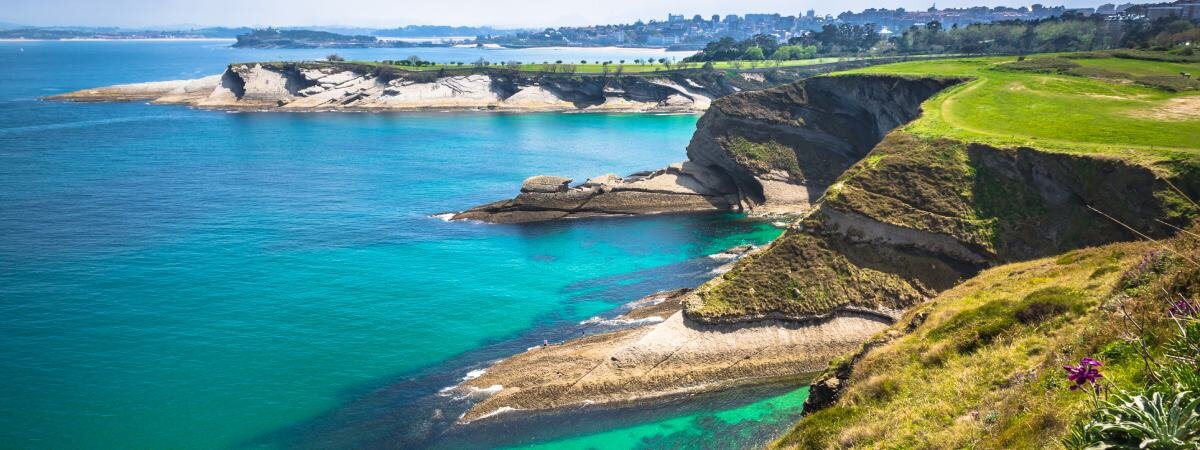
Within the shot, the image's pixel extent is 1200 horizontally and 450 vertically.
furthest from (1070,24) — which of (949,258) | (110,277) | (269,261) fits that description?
(110,277)

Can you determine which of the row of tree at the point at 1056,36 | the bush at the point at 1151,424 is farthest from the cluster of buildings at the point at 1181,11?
the bush at the point at 1151,424

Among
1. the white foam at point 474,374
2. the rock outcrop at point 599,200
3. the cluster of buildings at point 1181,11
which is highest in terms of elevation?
the cluster of buildings at point 1181,11

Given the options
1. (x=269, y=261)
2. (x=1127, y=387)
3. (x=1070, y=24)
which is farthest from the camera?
(x=1070, y=24)

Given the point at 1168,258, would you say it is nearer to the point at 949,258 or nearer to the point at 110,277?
the point at 949,258

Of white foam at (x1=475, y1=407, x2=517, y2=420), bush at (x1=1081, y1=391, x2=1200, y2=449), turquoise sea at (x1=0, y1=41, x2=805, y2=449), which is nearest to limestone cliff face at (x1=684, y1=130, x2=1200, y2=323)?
turquoise sea at (x1=0, y1=41, x2=805, y2=449)

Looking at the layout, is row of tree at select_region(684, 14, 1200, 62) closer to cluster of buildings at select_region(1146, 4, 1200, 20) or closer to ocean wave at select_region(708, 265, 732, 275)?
cluster of buildings at select_region(1146, 4, 1200, 20)

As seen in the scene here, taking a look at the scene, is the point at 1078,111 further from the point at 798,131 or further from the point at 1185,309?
the point at 1185,309

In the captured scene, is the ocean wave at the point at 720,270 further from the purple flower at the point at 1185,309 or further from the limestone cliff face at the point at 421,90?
the limestone cliff face at the point at 421,90
